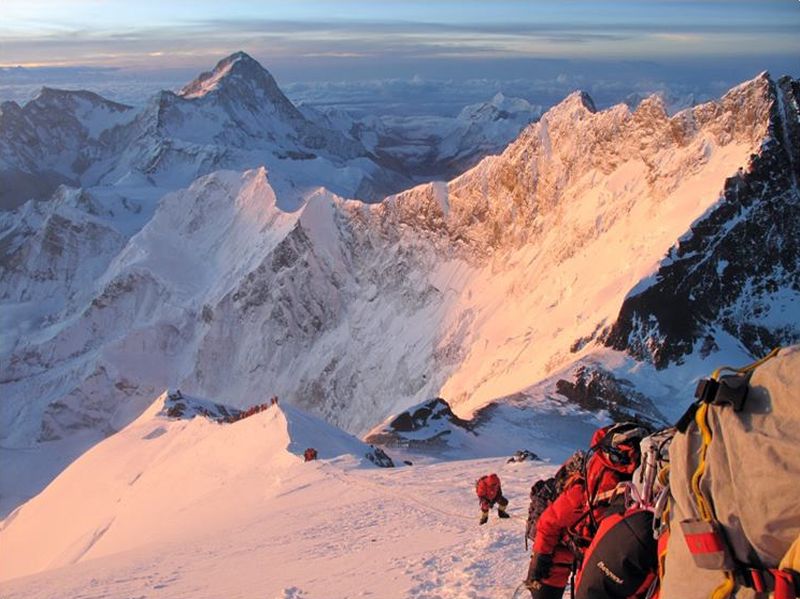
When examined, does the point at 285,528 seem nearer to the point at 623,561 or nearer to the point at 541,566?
the point at 541,566

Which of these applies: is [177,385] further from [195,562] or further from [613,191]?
[195,562]

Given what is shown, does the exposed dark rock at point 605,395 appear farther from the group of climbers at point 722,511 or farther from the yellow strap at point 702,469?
the yellow strap at point 702,469

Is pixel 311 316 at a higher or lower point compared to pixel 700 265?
lower

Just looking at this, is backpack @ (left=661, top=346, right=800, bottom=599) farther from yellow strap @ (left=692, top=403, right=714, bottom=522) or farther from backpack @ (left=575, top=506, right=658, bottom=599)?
backpack @ (left=575, top=506, right=658, bottom=599)

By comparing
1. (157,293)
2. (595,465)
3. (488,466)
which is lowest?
(157,293)

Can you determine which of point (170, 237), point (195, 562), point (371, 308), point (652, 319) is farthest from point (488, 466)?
point (170, 237)

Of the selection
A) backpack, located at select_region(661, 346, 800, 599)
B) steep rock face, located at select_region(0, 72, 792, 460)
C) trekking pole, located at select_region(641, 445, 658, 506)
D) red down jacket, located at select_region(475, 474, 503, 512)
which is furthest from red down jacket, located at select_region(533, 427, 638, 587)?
steep rock face, located at select_region(0, 72, 792, 460)
